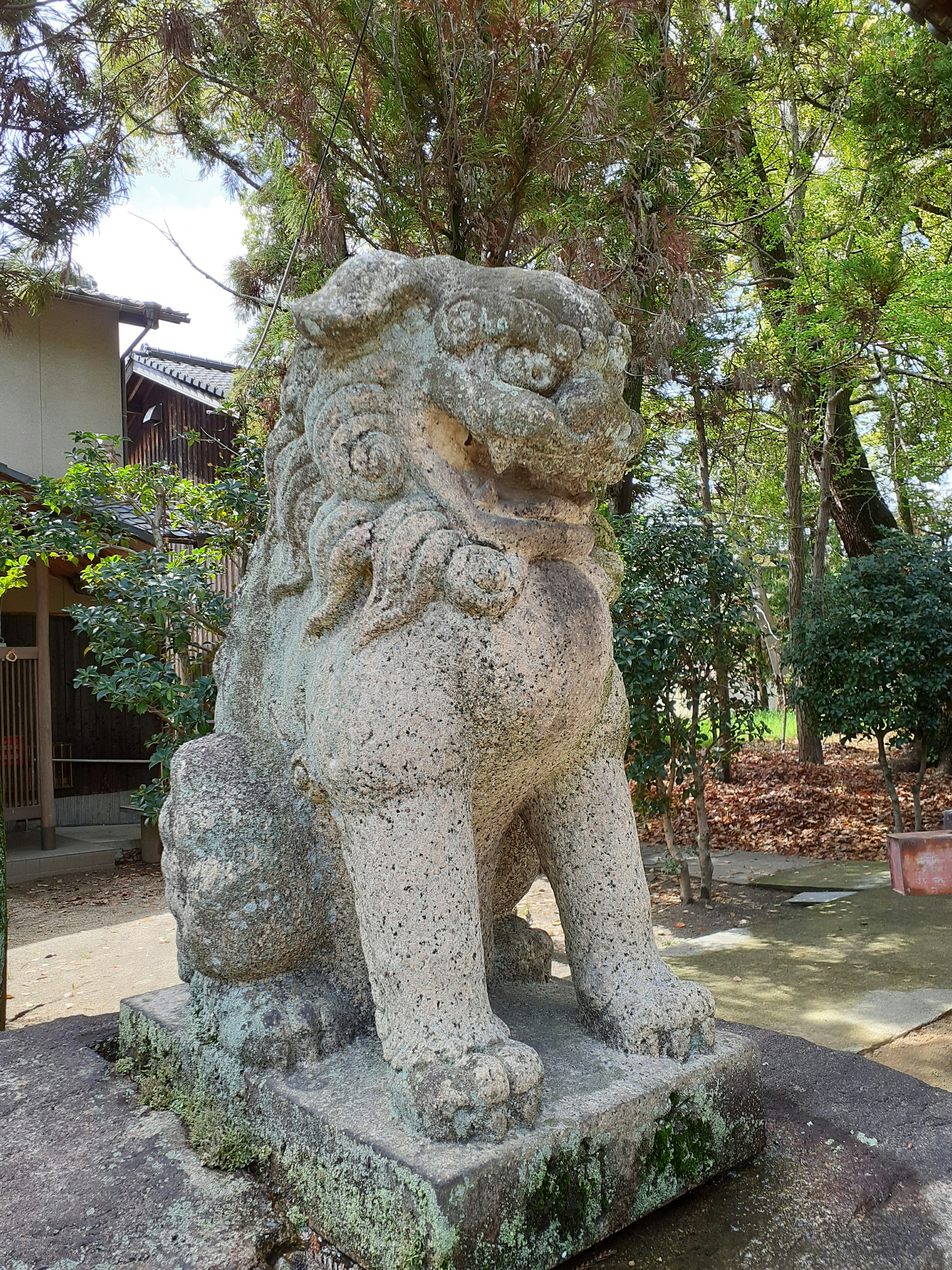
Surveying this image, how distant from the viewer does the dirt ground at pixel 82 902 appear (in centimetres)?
568

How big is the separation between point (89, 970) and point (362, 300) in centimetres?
431

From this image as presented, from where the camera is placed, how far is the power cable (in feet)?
12.8

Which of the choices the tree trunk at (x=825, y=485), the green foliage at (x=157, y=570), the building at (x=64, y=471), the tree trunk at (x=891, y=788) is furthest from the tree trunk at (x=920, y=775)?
the building at (x=64, y=471)

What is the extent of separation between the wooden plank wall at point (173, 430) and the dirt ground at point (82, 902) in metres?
5.03

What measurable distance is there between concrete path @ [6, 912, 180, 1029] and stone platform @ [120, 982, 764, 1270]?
249 centimetres

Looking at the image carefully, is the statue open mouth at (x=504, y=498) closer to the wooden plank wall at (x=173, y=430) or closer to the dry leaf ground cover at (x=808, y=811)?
the dry leaf ground cover at (x=808, y=811)

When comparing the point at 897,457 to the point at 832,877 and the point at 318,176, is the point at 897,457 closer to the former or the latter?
the point at 832,877

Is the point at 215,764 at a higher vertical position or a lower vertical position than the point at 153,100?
lower

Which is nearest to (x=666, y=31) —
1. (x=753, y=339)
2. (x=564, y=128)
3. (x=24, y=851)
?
(x=564, y=128)

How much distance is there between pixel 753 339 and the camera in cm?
911

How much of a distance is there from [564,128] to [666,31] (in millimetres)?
1496

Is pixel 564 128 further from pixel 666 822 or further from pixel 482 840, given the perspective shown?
pixel 482 840

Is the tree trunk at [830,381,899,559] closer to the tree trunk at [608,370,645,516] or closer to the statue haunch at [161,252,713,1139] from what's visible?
the tree trunk at [608,370,645,516]

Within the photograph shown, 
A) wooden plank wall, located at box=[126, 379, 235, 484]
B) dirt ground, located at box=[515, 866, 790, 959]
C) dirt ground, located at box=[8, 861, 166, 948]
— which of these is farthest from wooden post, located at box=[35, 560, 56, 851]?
dirt ground, located at box=[515, 866, 790, 959]
